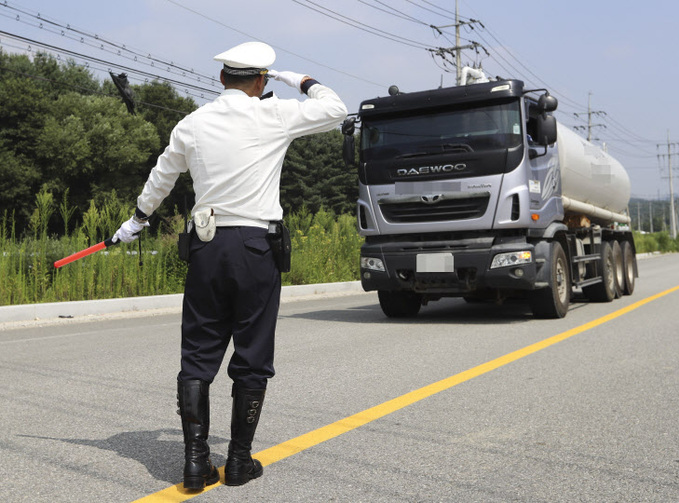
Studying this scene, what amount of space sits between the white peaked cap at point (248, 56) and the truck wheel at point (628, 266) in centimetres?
1236

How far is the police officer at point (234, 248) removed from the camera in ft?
11.3

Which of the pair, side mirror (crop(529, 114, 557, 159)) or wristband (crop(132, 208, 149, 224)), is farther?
side mirror (crop(529, 114, 557, 159))

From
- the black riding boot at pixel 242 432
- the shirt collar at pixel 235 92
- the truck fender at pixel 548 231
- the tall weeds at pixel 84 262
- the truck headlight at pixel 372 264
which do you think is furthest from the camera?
the tall weeds at pixel 84 262

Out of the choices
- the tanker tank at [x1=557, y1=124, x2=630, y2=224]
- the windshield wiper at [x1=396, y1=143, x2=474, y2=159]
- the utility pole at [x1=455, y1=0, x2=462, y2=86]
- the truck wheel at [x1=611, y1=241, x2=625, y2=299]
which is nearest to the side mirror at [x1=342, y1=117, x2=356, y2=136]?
the windshield wiper at [x1=396, y1=143, x2=474, y2=159]

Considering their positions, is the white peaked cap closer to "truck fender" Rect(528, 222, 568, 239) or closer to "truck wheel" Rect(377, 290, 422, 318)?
"truck fender" Rect(528, 222, 568, 239)

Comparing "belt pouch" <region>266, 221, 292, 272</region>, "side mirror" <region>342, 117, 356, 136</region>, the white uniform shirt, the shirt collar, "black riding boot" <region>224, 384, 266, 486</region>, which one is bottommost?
"black riding boot" <region>224, 384, 266, 486</region>

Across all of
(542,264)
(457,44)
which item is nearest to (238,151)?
(542,264)

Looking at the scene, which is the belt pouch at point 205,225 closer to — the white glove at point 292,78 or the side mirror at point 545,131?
the white glove at point 292,78

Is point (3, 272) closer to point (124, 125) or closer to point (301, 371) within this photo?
point (301, 371)

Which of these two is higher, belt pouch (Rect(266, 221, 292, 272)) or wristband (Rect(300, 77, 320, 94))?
wristband (Rect(300, 77, 320, 94))

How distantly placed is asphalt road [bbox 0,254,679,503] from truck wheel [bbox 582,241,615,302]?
426cm

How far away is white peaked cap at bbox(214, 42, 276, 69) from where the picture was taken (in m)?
3.56

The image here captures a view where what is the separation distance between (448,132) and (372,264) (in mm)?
1965

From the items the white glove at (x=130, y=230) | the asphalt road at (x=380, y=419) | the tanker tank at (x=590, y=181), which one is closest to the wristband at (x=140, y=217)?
the white glove at (x=130, y=230)
